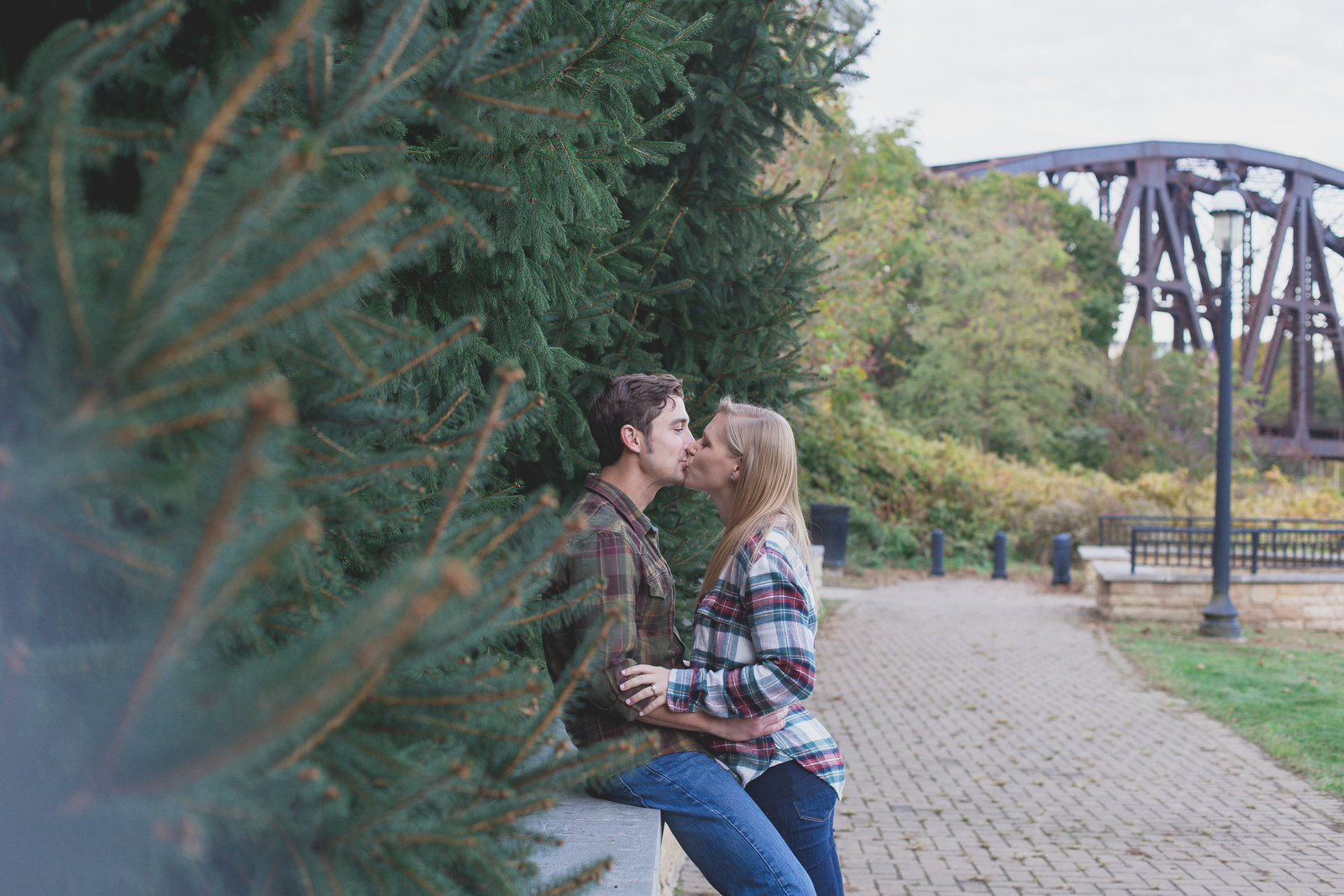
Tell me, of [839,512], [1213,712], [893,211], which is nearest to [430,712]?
[1213,712]

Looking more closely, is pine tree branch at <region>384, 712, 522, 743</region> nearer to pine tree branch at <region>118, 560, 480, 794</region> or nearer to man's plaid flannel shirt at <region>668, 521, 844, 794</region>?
pine tree branch at <region>118, 560, 480, 794</region>

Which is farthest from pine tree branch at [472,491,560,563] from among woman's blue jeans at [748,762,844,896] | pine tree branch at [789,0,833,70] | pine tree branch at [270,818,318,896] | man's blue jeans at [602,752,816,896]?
pine tree branch at [789,0,833,70]

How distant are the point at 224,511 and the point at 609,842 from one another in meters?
1.82

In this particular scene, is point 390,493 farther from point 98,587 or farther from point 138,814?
point 138,814

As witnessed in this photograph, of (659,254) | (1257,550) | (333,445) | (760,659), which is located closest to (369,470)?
(333,445)

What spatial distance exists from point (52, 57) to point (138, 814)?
2.60ft

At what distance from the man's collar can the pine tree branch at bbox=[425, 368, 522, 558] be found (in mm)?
1212

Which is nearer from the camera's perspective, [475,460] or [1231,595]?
[475,460]

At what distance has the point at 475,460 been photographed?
122 cm

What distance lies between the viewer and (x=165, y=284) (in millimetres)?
804

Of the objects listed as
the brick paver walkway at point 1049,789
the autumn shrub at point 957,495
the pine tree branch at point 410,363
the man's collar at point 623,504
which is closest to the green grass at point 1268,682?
the brick paver walkway at point 1049,789

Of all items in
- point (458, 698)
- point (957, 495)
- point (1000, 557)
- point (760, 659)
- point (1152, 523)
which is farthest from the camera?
point (957, 495)

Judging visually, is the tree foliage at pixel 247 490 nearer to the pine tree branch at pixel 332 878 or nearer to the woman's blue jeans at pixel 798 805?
the pine tree branch at pixel 332 878

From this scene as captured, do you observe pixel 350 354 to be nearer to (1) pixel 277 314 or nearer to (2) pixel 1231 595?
(1) pixel 277 314
